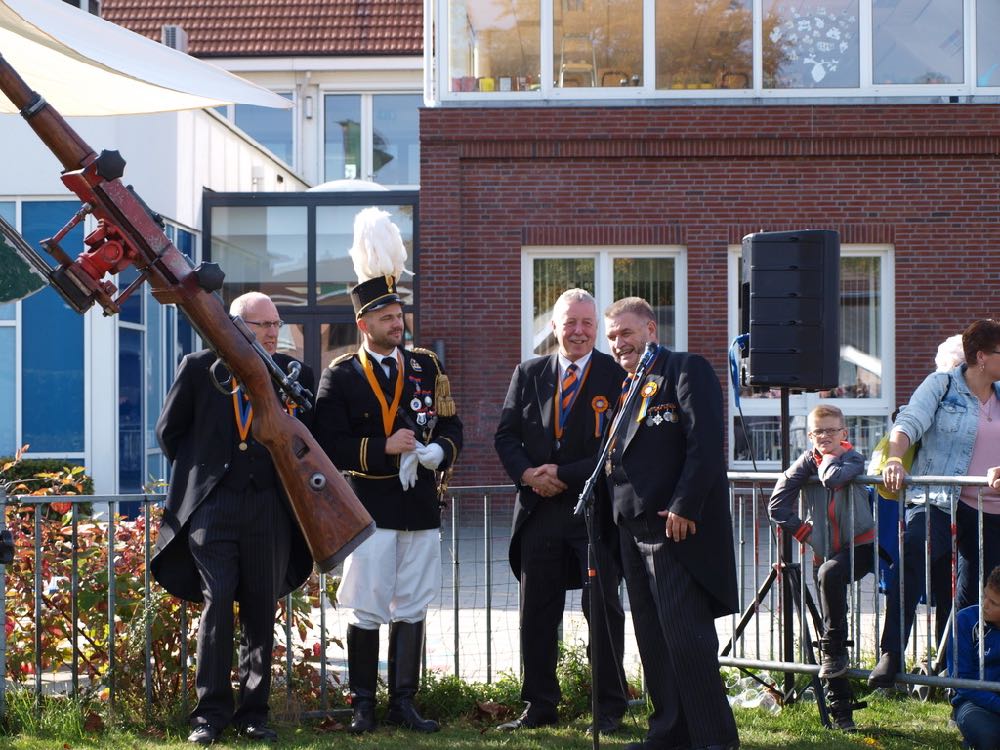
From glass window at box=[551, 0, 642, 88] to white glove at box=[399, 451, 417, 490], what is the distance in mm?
9547

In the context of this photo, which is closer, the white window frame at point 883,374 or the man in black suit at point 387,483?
the man in black suit at point 387,483

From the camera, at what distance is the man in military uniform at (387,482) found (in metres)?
5.76

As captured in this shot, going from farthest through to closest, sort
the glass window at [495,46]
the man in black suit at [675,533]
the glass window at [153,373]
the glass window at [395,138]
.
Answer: the glass window at [395,138] → the glass window at [153,373] → the glass window at [495,46] → the man in black suit at [675,533]

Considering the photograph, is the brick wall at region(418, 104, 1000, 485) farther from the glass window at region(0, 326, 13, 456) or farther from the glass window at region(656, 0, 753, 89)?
the glass window at region(0, 326, 13, 456)

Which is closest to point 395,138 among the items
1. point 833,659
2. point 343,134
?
point 343,134

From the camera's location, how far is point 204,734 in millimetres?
5387

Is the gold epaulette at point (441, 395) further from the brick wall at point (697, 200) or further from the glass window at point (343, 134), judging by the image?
the glass window at point (343, 134)

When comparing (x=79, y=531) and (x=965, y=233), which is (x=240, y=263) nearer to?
(x=965, y=233)

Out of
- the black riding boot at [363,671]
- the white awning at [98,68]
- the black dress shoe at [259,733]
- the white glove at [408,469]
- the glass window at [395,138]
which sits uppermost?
the glass window at [395,138]

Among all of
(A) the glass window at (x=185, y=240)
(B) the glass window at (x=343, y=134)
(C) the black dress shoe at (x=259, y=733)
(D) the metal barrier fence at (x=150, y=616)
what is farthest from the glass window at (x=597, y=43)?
(B) the glass window at (x=343, y=134)

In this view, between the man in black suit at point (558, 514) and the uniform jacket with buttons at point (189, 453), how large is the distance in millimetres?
1077

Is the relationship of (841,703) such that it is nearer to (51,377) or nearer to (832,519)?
(832,519)

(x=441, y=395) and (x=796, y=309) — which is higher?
(x=796, y=309)

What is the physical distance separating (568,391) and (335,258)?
1105cm
